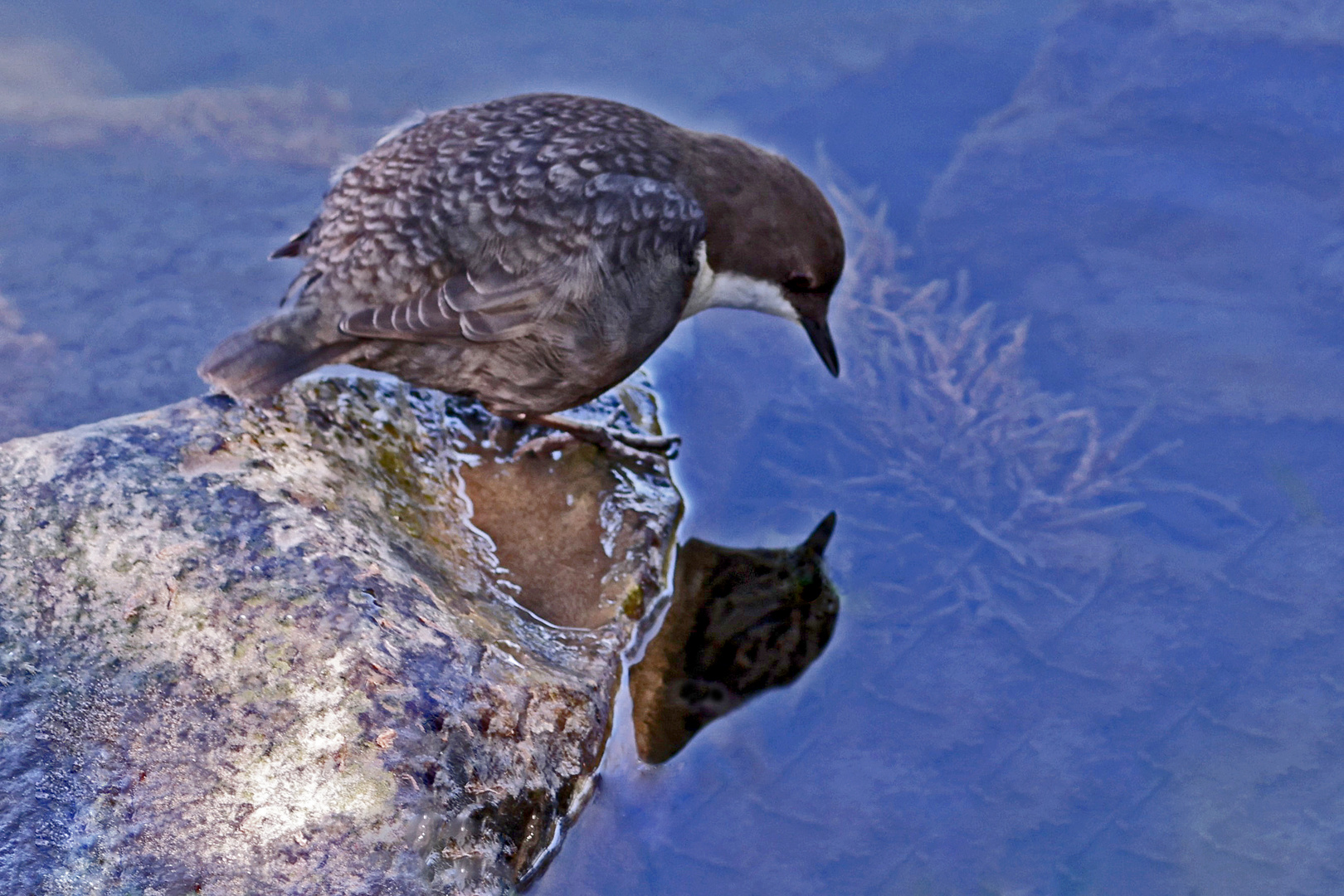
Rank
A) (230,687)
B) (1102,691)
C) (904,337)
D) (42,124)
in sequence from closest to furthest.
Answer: (230,687), (1102,691), (904,337), (42,124)

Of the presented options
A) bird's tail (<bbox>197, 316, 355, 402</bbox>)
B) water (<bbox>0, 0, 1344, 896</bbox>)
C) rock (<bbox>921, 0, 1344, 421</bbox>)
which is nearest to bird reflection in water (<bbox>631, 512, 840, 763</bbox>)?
water (<bbox>0, 0, 1344, 896</bbox>)

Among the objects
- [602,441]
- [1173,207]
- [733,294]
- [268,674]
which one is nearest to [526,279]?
[602,441]

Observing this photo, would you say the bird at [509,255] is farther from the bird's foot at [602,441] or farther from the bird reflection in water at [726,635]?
the bird reflection in water at [726,635]

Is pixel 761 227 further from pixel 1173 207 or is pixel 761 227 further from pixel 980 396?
pixel 1173 207

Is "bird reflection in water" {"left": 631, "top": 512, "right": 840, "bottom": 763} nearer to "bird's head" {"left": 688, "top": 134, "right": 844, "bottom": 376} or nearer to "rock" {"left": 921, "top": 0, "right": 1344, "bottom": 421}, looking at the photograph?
"bird's head" {"left": 688, "top": 134, "right": 844, "bottom": 376}

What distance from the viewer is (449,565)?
3.18 m

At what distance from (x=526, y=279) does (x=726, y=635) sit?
3.92 ft

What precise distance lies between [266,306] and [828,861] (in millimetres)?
3075

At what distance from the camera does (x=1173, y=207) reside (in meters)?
4.95

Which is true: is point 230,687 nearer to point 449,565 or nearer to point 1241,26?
point 449,565

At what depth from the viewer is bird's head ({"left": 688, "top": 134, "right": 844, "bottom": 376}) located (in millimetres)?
3604

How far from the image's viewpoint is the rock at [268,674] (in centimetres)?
227

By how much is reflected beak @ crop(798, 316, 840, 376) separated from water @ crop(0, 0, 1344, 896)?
379mm

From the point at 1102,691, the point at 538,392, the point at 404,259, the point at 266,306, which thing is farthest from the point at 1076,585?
the point at 266,306
